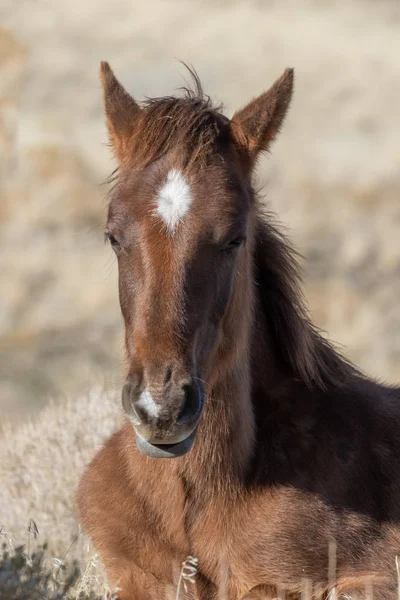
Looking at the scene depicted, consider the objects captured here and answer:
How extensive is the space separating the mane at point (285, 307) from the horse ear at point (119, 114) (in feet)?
2.71

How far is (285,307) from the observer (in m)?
5.47

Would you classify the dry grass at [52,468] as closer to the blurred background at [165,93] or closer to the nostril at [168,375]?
the nostril at [168,375]

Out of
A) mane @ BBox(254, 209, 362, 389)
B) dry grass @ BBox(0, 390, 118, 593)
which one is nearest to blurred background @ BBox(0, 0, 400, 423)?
dry grass @ BBox(0, 390, 118, 593)

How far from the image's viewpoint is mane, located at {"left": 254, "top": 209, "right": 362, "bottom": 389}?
17.9 ft

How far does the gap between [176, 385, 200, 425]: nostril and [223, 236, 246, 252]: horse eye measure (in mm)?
684

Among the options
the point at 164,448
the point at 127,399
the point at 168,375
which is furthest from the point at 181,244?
the point at 164,448

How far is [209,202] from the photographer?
14.8 feet

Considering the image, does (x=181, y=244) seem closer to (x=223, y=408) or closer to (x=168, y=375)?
(x=168, y=375)

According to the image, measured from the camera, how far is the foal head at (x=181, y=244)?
13.7ft

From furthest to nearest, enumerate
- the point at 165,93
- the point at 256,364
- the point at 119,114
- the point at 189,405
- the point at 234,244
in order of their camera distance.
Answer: the point at 165,93, the point at 256,364, the point at 119,114, the point at 234,244, the point at 189,405

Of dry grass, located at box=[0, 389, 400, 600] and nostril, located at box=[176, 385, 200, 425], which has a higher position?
dry grass, located at box=[0, 389, 400, 600]

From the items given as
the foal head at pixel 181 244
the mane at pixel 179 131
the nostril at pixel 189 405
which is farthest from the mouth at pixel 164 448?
the mane at pixel 179 131

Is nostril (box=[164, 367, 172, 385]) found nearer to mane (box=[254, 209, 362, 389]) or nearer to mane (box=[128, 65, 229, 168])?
mane (box=[128, 65, 229, 168])

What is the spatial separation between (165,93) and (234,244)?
14.4 meters
